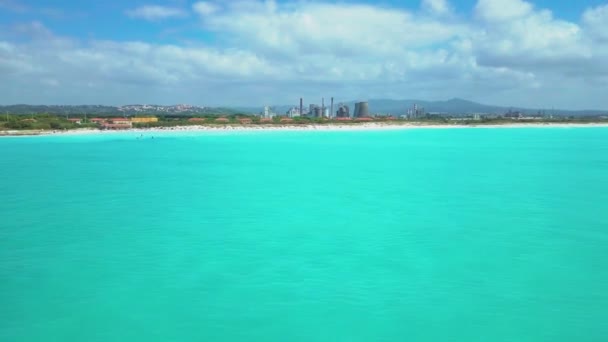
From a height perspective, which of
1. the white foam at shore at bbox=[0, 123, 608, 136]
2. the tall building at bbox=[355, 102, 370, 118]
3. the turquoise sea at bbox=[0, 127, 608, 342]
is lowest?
the turquoise sea at bbox=[0, 127, 608, 342]

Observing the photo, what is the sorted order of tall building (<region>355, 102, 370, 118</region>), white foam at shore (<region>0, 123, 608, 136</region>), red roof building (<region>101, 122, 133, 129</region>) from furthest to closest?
tall building (<region>355, 102, 370, 118</region>)
red roof building (<region>101, 122, 133, 129</region>)
white foam at shore (<region>0, 123, 608, 136</region>)

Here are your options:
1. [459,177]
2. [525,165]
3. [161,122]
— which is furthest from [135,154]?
[161,122]

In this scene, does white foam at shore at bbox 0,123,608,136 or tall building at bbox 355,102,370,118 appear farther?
tall building at bbox 355,102,370,118

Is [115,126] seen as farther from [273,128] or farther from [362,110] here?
[362,110]

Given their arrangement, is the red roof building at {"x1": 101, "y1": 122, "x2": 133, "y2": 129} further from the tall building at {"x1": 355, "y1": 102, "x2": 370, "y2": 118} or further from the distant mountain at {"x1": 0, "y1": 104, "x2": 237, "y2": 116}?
the tall building at {"x1": 355, "y1": 102, "x2": 370, "y2": 118}

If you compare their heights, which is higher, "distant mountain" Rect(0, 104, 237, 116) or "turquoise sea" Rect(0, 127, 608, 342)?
"distant mountain" Rect(0, 104, 237, 116)

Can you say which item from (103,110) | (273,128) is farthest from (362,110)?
(103,110)

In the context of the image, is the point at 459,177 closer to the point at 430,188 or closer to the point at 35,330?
the point at 430,188

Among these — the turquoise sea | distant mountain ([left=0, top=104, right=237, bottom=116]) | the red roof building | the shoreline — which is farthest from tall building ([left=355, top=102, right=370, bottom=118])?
the turquoise sea
